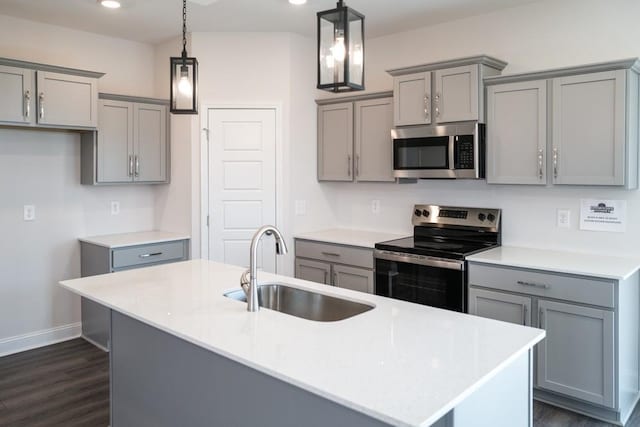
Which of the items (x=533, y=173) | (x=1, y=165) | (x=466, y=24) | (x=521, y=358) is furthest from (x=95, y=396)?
(x=466, y=24)

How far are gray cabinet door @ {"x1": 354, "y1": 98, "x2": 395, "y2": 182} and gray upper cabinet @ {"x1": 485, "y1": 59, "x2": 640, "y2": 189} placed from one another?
0.90m

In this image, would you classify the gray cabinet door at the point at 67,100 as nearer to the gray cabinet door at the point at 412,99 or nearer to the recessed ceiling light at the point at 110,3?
the recessed ceiling light at the point at 110,3

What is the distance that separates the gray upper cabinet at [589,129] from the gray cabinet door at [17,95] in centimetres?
369

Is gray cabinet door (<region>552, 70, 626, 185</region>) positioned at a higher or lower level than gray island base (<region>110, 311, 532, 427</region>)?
higher

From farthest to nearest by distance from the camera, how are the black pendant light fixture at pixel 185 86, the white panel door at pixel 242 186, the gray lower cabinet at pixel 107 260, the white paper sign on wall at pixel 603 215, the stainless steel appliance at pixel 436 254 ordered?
the white panel door at pixel 242 186 < the gray lower cabinet at pixel 107 260 < the stainless steel appliance at pixel 436 254 < the white paper sign on wall at pixel 603 215 < the black pendant light fixture at pixel 185 86

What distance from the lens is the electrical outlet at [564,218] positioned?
3463 millimetres

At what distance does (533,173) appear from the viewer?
11.0 feet

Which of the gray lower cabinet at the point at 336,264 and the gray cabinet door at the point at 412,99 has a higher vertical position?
the gray cabinet door at the point at 412,99

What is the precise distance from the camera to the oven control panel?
12.4 ft

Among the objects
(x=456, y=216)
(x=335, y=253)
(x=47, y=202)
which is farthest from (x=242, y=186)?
(x=456, y=216)

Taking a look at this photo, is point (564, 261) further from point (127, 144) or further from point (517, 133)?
point (127, 144)

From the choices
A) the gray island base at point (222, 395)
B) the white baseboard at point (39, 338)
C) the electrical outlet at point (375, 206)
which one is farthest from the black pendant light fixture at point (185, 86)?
the white baseboard at point (39, 338)

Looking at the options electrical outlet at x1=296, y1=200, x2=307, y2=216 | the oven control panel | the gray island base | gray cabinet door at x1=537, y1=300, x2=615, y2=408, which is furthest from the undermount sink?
electrical outlet at x1=296, y1=200, x2=307, y2=216

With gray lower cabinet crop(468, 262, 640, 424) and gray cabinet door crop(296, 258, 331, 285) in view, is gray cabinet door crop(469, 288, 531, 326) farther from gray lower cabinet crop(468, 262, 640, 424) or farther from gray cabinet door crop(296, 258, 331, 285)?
gray cabinet door crop(296, 258, 331, 285)
